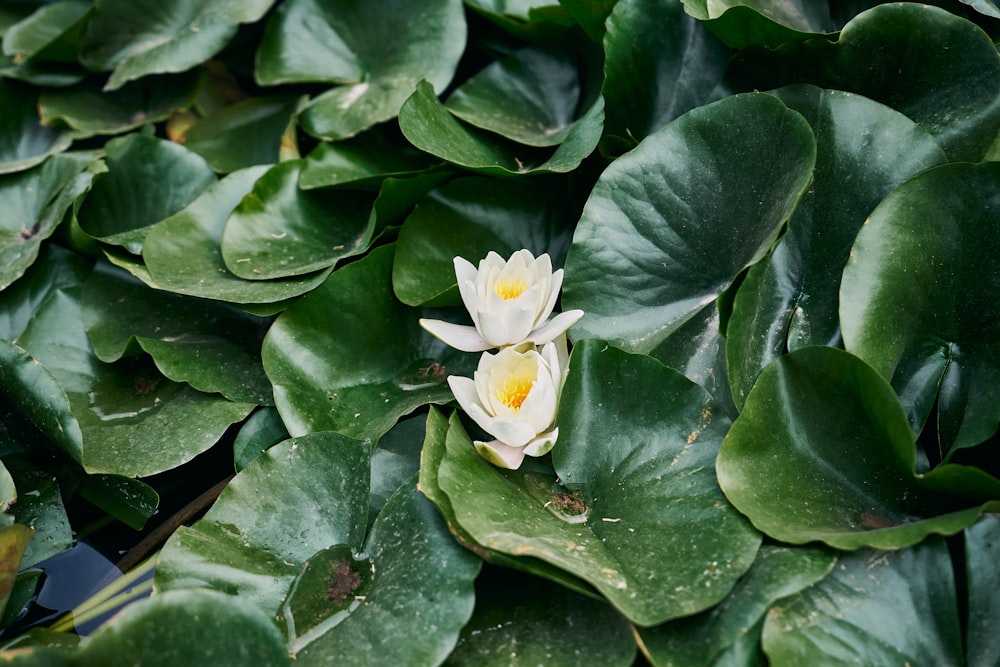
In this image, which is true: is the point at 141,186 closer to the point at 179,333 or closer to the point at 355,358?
the point at 179,333

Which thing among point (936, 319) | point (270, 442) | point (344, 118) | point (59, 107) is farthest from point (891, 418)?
point (59, 107)

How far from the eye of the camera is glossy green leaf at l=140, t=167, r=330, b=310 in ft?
4.01

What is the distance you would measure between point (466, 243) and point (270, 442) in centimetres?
42

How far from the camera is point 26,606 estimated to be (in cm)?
108

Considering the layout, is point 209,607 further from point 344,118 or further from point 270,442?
point 344,118

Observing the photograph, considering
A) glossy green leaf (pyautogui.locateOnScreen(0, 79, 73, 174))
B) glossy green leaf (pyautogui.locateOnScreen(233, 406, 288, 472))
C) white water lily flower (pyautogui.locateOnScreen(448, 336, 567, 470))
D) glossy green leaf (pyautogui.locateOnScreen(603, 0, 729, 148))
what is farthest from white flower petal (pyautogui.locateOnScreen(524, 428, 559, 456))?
glossy green leaf (pyautogui.locateOnScreen(0, 79, 73, 174))

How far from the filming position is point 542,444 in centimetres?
95

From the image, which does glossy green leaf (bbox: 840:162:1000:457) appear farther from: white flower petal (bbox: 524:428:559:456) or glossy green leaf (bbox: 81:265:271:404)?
glossy green leaf (bbox: 81:265:271:404)

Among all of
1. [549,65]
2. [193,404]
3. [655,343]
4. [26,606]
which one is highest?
→ [549,65]

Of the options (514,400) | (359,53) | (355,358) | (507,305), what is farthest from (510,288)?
(359,53)

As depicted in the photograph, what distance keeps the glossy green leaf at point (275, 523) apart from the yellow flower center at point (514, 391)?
0.19 metres

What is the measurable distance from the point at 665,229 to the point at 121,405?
0.86m

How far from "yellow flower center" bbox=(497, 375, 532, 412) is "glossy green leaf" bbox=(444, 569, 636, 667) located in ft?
0.65

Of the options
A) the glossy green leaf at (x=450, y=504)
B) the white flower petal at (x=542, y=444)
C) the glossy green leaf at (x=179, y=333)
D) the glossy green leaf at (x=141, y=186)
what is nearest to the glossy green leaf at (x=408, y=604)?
the glossy green leaf at (x=450, y=504)
